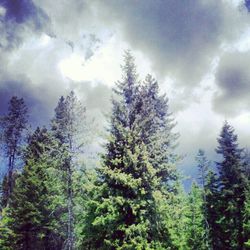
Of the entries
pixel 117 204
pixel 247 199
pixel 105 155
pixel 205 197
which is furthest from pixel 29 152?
pixel 247 199

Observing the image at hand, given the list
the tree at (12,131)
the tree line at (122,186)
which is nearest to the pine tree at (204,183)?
the tree line at (122,186)

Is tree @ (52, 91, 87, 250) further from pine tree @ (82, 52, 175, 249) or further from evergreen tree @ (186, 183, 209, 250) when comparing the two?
evergreen tree @ (186, 183, 209, 250)

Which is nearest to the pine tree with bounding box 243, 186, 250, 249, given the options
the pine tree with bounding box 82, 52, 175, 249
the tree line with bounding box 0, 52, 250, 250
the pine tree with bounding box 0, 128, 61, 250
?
the tree line with bounding box 0, 52, 250, 250

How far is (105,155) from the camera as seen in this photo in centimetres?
1991

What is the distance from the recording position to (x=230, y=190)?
30641 millimetres

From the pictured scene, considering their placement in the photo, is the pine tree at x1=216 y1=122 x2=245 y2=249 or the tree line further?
the pine tree at x1=216 y1=122 x2=245 y2=249

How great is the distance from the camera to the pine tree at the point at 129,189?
17.6 m

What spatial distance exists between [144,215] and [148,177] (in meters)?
2.20

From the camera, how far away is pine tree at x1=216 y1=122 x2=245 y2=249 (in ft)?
101

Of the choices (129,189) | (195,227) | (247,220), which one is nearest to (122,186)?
(129,189)

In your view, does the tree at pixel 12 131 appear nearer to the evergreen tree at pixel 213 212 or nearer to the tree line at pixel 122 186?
the tree line at pixel 122 186

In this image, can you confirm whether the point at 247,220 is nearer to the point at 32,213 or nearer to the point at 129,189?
the point at 129,189

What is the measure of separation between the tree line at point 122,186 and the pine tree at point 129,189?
60 mm

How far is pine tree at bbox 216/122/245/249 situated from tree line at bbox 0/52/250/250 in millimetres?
96
